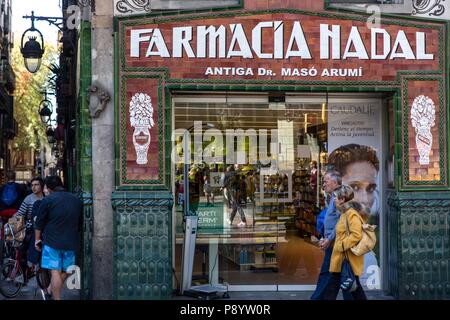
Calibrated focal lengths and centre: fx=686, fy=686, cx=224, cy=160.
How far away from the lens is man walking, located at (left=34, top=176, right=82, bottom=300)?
8992 mm

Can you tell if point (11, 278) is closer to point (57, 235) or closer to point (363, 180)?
point (57, 235)

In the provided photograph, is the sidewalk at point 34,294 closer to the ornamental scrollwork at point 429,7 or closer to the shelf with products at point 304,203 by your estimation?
the shelf with products at point 304,203

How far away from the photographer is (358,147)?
1060cm

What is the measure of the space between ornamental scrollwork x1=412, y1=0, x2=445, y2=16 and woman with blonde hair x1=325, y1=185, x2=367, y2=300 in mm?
3159

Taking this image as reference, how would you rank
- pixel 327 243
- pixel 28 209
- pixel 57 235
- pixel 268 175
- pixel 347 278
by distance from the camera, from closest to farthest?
pixel 347 278, pixel 327 243, pixel 57 235, pixel 268 175, pixel 28 209

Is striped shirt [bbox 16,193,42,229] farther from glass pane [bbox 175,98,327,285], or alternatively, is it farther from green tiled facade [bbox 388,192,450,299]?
green tiled facade [bbox 388,192,450,299]

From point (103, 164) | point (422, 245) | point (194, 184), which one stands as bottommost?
point (422, 245)

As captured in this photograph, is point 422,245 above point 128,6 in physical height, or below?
below

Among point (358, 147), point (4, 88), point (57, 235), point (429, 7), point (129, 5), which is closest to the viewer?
point (57, 235)

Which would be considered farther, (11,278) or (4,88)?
(4,88)

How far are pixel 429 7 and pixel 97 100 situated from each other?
499cm

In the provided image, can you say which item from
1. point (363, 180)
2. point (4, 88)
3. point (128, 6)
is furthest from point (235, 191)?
point (4, 88)

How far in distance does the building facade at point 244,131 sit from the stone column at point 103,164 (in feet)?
0.07

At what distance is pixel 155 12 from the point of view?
32.0 ft
